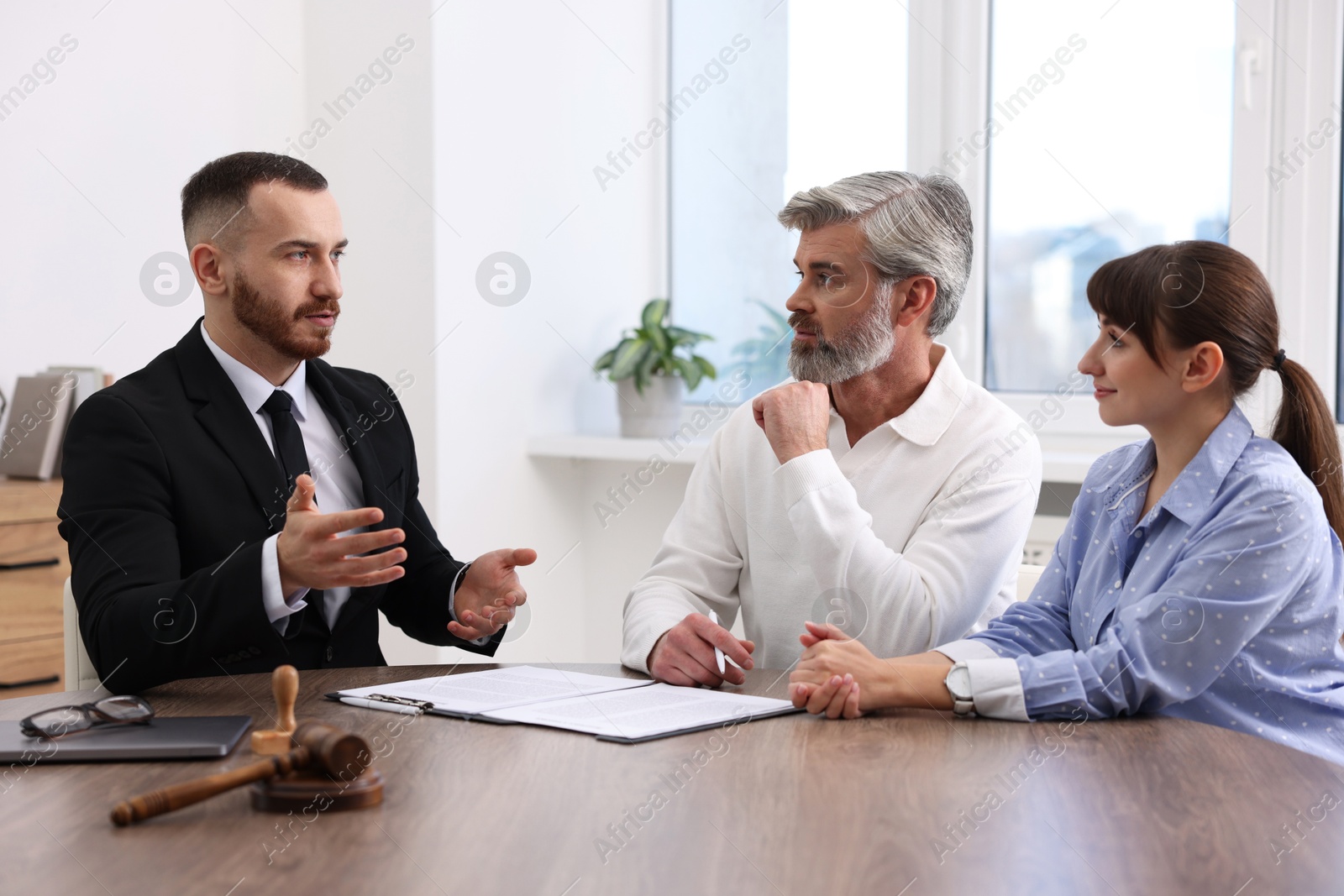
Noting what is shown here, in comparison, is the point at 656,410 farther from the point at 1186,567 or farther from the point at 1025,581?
the point at 1186,567

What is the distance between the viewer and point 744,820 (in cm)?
101

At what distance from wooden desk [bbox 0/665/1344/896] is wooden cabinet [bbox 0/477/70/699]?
1.81 m

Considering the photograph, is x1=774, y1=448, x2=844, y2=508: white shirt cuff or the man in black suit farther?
x1=774, y1=448, x2=844, y2=508: white shirt cuff

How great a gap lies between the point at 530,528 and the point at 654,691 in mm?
2235

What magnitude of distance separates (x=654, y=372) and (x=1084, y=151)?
52.5 inches

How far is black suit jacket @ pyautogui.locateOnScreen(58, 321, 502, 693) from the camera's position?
1.47 m

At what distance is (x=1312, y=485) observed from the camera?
145cm

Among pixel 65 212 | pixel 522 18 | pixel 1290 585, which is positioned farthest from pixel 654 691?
pixel 522 18

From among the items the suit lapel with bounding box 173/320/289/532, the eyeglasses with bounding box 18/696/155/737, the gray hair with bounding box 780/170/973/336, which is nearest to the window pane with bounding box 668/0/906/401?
the gray hair with bounding box 780/170/973/336

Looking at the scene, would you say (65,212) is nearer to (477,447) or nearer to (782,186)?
(477,447)

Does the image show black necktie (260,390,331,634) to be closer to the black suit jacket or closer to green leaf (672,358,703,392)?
the black suit jacket

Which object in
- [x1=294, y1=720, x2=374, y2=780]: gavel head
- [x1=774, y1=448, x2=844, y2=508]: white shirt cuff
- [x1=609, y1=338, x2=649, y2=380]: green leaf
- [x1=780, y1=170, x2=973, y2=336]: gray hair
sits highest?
[x1=780, y1=170, x2=973, y2=336]: gray hair

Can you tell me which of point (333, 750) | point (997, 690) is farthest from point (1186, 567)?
point (333, 750)

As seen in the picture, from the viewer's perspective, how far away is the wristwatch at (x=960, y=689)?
1378 mm
